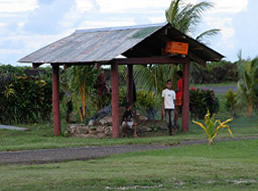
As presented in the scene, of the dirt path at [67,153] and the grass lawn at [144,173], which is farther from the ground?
the dirt path at [67,153]

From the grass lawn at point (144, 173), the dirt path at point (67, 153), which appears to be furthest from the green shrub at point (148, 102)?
the grass lawn at point (144, 173)

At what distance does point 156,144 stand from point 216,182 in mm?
6061

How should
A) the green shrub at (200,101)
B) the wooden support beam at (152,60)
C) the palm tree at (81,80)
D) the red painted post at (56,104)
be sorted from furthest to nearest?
the green shrub at (200,101), the palm tree at (81,80), the red painted post at (56,104), the wooden support beam at (152,60)

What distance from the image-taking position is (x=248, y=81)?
24609 mm

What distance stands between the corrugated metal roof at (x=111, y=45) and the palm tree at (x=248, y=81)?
6337mm

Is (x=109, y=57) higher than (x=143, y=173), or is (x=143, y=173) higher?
(x=109, y=57)

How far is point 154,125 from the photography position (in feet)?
60.3

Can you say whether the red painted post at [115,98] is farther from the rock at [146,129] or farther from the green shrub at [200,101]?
the green shrub at [200,101]

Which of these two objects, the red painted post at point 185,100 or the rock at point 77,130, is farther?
the red painted post at point 185,100

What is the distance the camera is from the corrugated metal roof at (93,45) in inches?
637

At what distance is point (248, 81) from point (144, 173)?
16.1m

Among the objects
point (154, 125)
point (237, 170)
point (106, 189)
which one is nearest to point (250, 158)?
point (237, 170)

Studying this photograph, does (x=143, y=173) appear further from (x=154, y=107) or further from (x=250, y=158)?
(x=154, y=107)

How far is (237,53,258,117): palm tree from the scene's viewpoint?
24.6m
